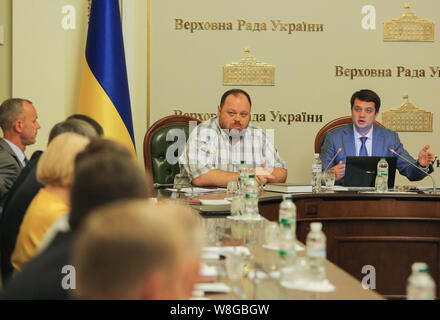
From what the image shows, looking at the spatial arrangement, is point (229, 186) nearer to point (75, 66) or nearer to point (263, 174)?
point (263, 174)

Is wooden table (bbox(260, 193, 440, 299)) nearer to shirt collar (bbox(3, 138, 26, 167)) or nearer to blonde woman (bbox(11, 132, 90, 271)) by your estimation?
shirt collar (bbox(3, 138, 26, 167))

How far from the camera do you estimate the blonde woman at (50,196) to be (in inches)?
83.9

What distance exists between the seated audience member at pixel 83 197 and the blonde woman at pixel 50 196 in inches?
29.0

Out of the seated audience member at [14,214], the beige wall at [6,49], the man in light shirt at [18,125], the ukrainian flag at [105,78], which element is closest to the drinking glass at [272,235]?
the seated audience member at [14,214]

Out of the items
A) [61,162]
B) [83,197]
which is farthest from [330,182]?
[83,197]

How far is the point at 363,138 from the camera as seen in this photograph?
496 centimetres

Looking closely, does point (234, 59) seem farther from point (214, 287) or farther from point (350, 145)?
point (214, 287)

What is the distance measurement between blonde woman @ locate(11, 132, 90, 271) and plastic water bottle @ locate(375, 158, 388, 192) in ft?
8.85

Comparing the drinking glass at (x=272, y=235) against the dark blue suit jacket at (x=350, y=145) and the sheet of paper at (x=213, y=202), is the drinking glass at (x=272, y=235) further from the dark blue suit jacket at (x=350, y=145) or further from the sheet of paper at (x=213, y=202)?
the dark blue suit jacket at (x=350, y=145)

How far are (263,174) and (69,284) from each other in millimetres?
3278

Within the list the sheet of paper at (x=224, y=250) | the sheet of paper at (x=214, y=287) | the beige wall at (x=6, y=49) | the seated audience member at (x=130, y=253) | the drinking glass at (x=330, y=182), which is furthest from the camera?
the beige wall at (x=6, y=49)

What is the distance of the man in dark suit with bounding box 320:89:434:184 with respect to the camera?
4.92 meters

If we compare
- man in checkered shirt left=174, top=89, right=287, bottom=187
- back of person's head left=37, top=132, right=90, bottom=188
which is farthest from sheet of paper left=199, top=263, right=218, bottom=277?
man in checkered shirt left=174, top=89, right=287, bottom=187
